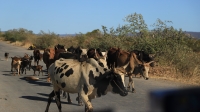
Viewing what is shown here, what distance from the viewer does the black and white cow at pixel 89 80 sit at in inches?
326

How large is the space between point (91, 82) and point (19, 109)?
11.1 ft

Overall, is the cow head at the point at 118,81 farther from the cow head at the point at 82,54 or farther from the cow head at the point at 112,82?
the cow head at the point at 82,54

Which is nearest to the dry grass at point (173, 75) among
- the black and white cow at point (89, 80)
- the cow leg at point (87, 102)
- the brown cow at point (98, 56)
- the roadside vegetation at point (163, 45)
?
the roadside vegetation at point (163, 45)

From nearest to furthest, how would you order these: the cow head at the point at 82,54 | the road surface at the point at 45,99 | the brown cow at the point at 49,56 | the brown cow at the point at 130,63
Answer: the cow head at the point at 82,54
the road surface at the point at 45,99
the brown cow at the point at 130,63
the brown cow at the point at 49,56

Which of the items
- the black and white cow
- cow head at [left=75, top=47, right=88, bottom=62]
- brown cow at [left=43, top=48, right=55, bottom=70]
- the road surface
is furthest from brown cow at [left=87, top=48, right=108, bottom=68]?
the black and white cow

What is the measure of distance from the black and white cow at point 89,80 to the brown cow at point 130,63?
594cm

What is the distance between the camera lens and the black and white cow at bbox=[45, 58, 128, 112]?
27.1 ft

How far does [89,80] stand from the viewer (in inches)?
333

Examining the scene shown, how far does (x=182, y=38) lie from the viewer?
982 inches

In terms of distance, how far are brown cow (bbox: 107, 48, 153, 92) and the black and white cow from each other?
5.94m

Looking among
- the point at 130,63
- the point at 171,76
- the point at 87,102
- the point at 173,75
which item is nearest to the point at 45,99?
the point at 130,63

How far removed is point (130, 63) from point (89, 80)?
23.8 feet

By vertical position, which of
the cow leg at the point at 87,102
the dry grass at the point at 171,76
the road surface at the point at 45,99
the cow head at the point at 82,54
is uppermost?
the cow head at the point at 82,54

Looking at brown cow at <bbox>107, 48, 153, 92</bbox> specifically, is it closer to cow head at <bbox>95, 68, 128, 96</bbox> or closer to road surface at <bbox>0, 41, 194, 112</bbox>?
road surface at <bbox>0, 41, 194, 112</bbox>
